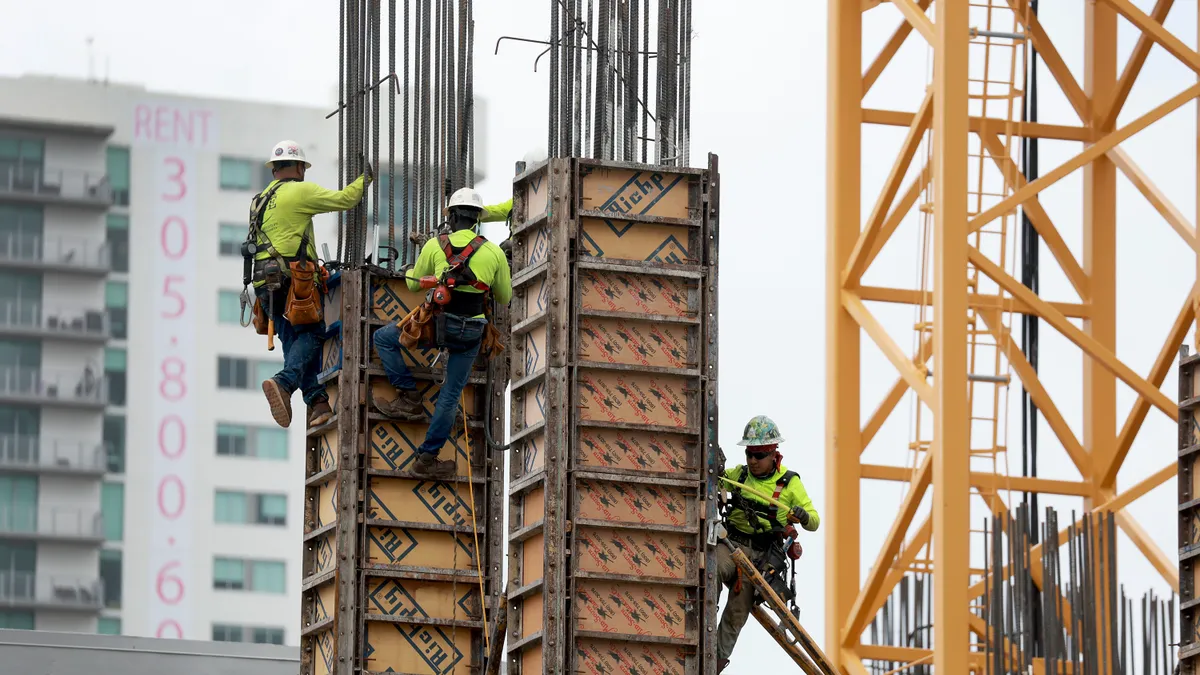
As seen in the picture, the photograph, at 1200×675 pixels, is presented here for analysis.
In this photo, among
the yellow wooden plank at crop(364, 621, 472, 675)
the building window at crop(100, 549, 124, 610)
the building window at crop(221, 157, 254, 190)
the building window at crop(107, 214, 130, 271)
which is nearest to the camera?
the yellow wooden plank at crop(364, 621, 472, 675)

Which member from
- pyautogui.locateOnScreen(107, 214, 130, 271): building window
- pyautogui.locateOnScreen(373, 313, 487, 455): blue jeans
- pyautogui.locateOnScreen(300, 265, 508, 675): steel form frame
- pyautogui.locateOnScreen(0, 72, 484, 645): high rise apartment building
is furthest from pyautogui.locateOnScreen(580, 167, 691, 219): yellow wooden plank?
pyautogui.locateOnScreen(107, 214, 130, 271): building window

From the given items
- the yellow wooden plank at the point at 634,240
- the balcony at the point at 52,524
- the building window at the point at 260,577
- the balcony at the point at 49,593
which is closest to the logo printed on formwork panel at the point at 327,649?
the yellow wooden plank at the point at 634,240

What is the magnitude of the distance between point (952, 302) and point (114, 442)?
81467mm

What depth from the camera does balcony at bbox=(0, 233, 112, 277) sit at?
332ft

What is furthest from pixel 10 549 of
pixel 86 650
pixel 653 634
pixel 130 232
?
pixel 653 634

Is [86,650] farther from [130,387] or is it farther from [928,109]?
[130,387]

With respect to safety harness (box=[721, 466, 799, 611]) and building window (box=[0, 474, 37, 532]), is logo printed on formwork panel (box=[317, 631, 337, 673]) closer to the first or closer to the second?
safety harness (box=[721, 466, 799, 611])

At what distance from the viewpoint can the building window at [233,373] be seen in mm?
105812

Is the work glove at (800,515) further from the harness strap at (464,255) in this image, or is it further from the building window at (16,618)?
the building window at (16,618)

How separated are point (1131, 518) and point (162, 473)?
7962 cm

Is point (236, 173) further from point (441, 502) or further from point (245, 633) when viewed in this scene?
point (441, 502)

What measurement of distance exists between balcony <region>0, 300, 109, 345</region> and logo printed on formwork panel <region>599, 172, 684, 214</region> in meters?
83.0

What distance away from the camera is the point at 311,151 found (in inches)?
4355

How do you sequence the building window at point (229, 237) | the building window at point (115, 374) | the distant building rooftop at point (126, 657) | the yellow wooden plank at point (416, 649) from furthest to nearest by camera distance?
the building window at point (229, 237)
the building window at point (115, 374)
the distant building rooftop at point (126, 657)
the yellow wooden plank at point (416, 649)
